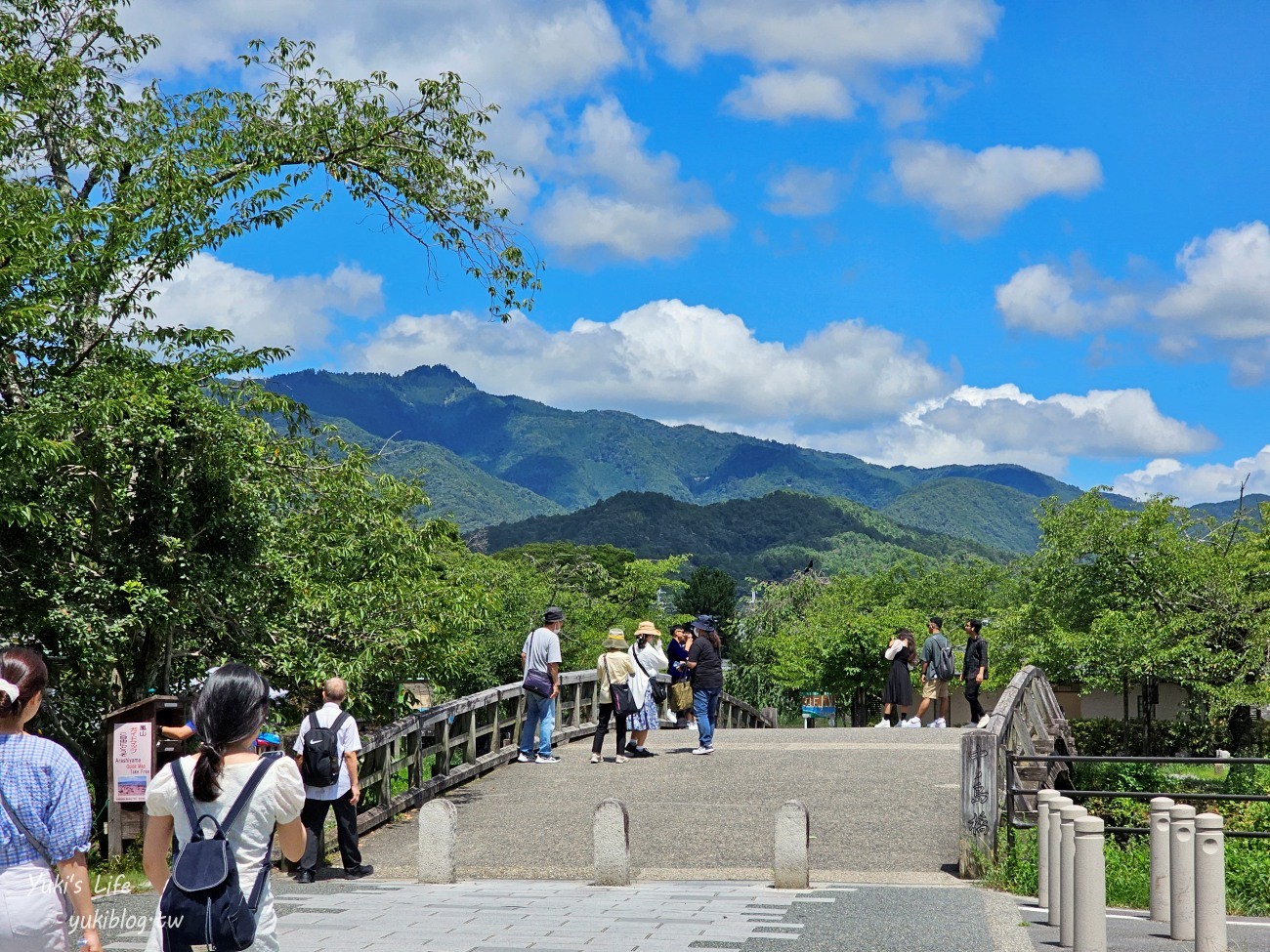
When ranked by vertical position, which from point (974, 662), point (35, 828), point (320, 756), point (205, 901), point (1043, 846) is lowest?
point (1043, 846)

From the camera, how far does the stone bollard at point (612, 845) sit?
398 inches

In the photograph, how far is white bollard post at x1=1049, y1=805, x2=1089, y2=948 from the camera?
25.0ft

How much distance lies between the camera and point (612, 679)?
52.9 ft

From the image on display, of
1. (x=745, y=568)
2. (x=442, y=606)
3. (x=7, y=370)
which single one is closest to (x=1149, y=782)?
(x=442, y=606)

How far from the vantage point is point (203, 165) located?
516 inches

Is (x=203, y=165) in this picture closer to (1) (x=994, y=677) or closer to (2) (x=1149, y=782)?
(2) (x=1149, y=782)

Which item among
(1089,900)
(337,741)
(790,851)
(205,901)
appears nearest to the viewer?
(205,901)

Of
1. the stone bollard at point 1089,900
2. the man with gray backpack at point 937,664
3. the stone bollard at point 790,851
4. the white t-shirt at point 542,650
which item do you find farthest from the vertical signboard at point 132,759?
the man with gray backpack at point 937,664

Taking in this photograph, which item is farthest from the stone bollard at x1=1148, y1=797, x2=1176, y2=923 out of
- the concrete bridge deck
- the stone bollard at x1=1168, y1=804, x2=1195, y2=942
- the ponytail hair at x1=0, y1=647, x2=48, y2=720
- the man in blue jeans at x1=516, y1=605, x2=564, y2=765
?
the man in blue jeans at x1=516, y1=605, x2=564, y2=765

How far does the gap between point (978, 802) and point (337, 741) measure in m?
5.35

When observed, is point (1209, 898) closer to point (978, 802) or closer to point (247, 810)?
point (978, 802)

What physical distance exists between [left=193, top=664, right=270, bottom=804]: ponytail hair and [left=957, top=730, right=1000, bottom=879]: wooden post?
7864 millimetres

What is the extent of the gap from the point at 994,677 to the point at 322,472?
21.8 meters

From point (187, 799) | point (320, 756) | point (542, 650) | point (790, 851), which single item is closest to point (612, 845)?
point (790, 851)
